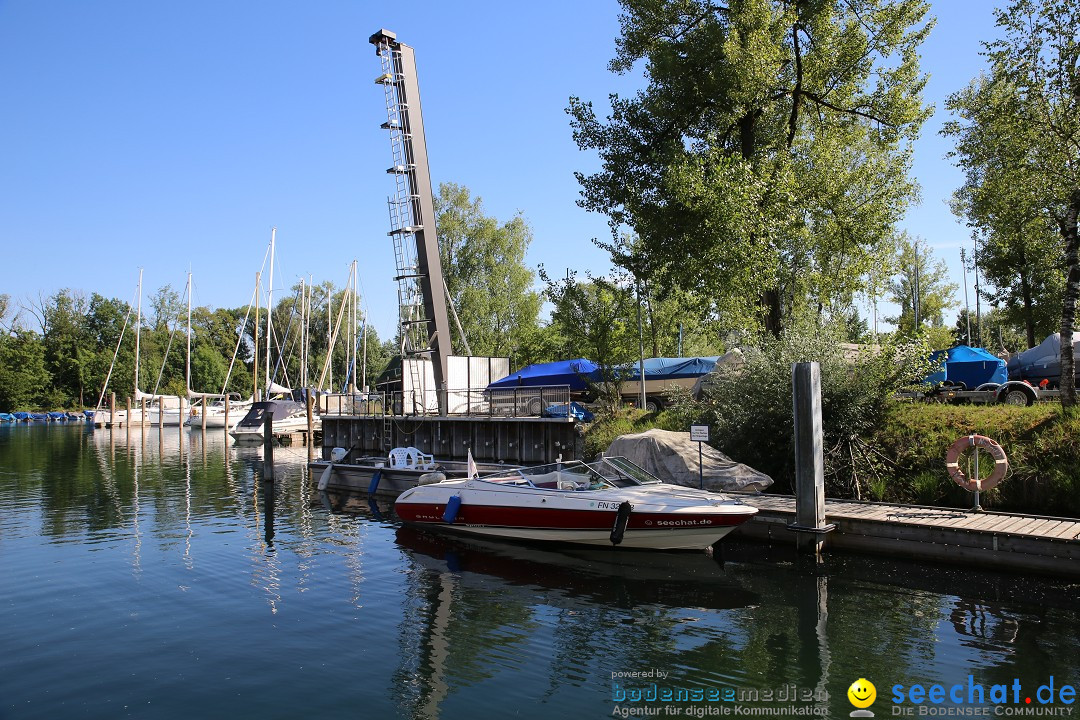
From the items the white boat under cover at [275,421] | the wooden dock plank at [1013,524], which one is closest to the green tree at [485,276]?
the white boat under cover at [275,421]

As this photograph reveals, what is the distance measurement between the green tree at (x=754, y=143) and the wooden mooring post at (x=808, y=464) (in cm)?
613

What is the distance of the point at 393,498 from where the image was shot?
1017 inches

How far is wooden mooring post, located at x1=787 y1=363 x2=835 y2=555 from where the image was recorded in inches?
560

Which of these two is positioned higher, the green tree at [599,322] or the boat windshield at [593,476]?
the green tree at [599,322]

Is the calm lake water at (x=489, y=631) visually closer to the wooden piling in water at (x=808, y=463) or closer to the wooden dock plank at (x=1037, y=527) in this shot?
the wooden piling in water at (x=808, y=463)

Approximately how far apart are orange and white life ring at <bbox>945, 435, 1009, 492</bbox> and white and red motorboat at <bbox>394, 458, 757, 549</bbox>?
420 centimetres

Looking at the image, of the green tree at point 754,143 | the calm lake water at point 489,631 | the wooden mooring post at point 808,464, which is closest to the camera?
the calm lake water at point 489,631

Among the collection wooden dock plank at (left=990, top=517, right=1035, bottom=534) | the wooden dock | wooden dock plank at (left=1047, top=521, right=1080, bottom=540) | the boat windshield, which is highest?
the boat windshield

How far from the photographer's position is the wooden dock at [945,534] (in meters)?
12.3

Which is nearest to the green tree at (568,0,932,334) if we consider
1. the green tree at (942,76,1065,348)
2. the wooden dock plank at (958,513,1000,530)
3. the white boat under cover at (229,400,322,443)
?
the green tree at (942,76,1065,348)

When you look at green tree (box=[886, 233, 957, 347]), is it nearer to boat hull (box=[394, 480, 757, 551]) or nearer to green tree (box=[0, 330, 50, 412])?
boat hull (box=[394, 480, 757, 551])

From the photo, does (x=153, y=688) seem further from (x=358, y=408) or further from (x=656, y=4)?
(x=358, y=408)

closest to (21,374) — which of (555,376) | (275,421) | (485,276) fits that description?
(275,421)

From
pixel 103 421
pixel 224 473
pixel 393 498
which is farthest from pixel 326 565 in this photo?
pixel 103 421
